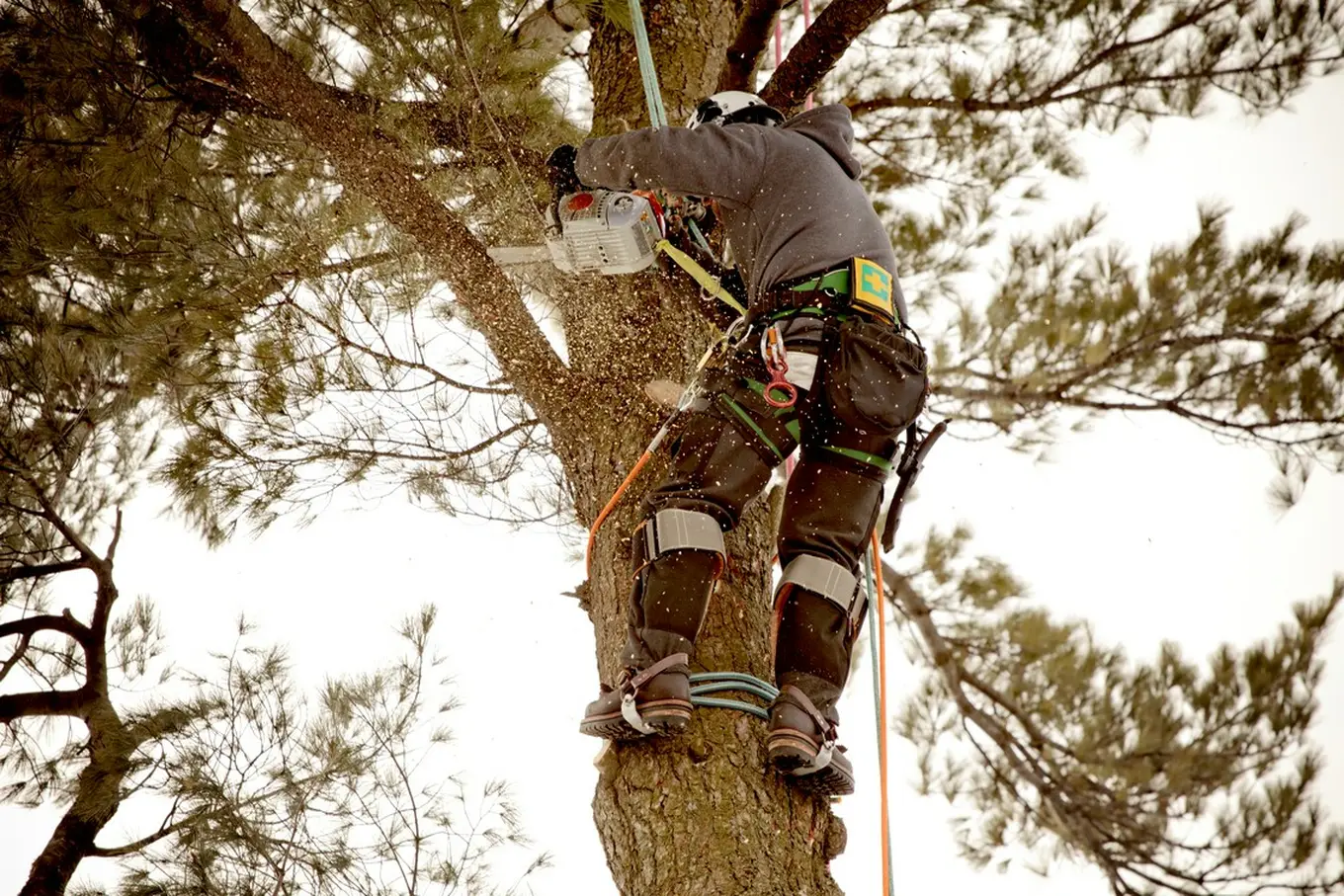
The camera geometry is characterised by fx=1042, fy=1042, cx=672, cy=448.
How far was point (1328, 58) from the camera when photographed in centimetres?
323

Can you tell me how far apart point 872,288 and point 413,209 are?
3.28ft

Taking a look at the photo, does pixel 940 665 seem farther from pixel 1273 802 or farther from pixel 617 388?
pixel 617 388

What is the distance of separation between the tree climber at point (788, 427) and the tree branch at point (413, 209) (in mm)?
342

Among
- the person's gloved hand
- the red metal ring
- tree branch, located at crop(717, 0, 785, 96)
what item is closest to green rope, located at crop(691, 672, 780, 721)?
the red metal ring

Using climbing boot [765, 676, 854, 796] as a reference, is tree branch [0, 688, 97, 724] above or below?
above

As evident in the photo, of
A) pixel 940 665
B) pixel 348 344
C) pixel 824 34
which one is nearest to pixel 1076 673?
pixel 940 665

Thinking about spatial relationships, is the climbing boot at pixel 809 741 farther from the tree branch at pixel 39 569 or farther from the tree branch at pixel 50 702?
the tree branch at pixel 39 569

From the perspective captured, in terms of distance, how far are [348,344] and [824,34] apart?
1475 millimetres

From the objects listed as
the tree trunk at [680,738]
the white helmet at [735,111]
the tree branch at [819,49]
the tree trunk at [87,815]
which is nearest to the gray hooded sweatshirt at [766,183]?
the white helmet at [735,111]

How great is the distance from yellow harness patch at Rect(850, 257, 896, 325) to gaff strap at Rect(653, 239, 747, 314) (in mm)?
351

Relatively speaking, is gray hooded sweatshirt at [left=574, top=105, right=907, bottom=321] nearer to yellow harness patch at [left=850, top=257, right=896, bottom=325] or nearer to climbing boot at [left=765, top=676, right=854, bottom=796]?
yellow harness patch at [left=850, top=257, right=896, bottom=325]

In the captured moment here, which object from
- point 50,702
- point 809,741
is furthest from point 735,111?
point 50,702

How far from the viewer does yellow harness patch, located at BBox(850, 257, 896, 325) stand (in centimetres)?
197

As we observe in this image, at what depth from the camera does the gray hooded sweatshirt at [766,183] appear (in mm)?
1951
